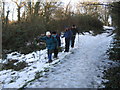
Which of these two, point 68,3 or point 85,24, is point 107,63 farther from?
point 68,3

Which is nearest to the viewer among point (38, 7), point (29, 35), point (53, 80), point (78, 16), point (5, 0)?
point (53, 80)

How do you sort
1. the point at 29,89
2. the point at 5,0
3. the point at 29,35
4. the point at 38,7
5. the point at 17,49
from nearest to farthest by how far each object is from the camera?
the point at 29,89 < the point at 17,49 < the point at 29,35 < the point at 38,7 < the point at 5,0

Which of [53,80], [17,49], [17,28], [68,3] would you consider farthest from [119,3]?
[68,3]

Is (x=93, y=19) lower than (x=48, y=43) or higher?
higher

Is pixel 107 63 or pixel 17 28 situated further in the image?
pixel 17 28

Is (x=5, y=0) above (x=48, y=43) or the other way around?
above

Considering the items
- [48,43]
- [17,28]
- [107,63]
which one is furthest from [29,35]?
[107,63]

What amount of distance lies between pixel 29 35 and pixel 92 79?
13.7 meters

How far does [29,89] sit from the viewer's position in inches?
200

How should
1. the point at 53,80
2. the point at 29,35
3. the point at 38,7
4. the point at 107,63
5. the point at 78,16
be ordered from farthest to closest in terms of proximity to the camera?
the point at 78,16, the point at 38,7, the point at 29,35, the point at 107,63, the point at 53,80

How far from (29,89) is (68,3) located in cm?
2397

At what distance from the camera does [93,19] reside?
89.3 feet

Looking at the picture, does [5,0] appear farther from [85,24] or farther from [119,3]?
[119,3]

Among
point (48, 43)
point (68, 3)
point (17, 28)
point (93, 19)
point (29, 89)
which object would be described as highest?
point (68, 3)
